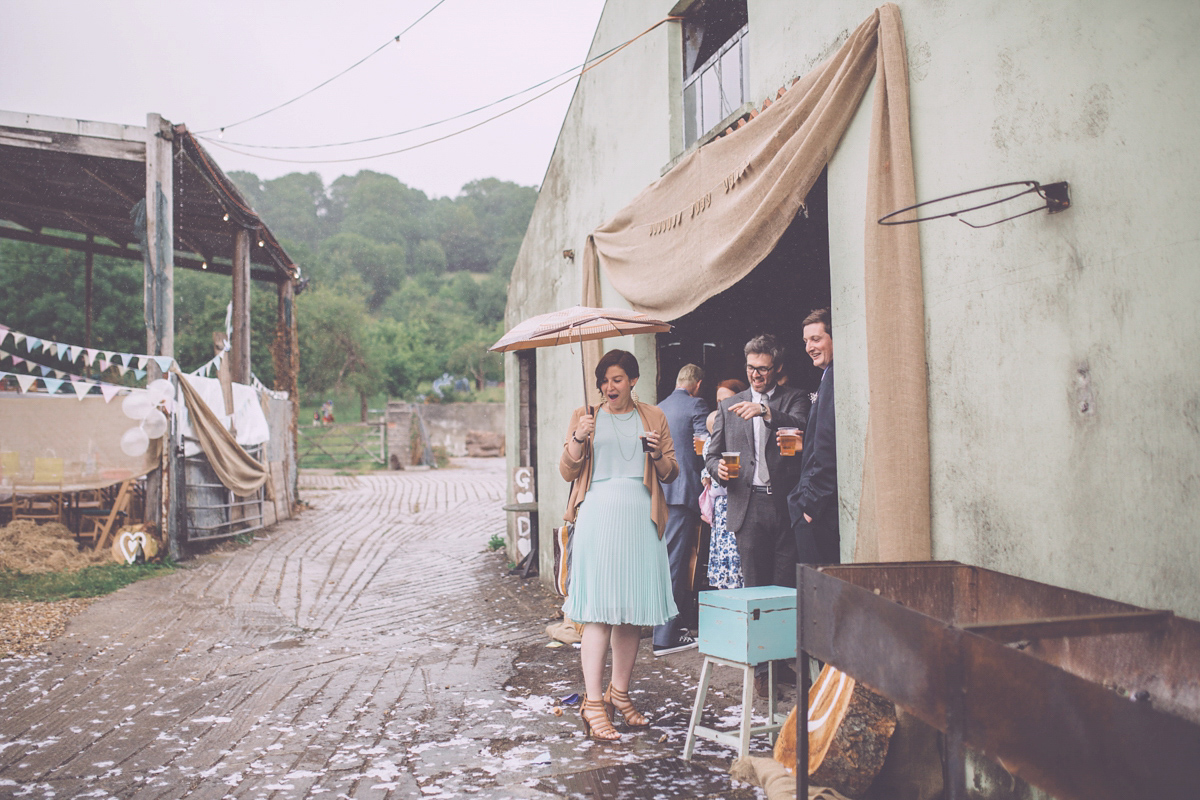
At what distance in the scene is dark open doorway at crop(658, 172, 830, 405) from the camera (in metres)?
6.30

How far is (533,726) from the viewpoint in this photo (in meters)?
3.93

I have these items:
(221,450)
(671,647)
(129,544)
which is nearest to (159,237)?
(221,450)

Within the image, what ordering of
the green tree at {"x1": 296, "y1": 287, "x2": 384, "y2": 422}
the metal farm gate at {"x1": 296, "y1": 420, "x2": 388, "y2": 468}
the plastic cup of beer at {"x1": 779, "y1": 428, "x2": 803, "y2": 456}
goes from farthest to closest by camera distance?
the green tree at {"x1": 296, "y1": 287, "x2": 384, "y2": 422}
the metal farm gate at {"x1": 296, "y1": 420, "x2": 388, "y2": 468}
the plastic cup of beer at {"x1": 779, "y1": 428, "x2": 803, "y2": 456}

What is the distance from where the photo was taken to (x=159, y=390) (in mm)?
9148

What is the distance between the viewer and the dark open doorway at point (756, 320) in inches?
248

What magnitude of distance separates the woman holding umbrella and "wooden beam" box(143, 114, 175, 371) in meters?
7.51

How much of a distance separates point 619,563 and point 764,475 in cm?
105

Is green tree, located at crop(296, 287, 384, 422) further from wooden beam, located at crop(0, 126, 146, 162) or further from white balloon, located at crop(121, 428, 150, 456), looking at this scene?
white balloon, located at crop(121, 428, 150, 456)

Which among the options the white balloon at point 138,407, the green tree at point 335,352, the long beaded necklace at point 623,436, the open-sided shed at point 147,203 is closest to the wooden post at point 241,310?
Result: the open-sided shed at point 147,203

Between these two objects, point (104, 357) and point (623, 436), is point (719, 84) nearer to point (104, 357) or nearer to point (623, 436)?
point (623, 436)

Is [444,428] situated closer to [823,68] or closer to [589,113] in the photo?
[589,113]

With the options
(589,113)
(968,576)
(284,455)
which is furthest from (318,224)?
(968,576)

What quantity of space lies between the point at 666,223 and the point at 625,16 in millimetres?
2411

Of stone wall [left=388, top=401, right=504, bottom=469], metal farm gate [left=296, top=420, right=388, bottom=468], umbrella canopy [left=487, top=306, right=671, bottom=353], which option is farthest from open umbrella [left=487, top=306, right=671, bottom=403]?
stone wall [left=388, top=401, right=504, bottom=469]
